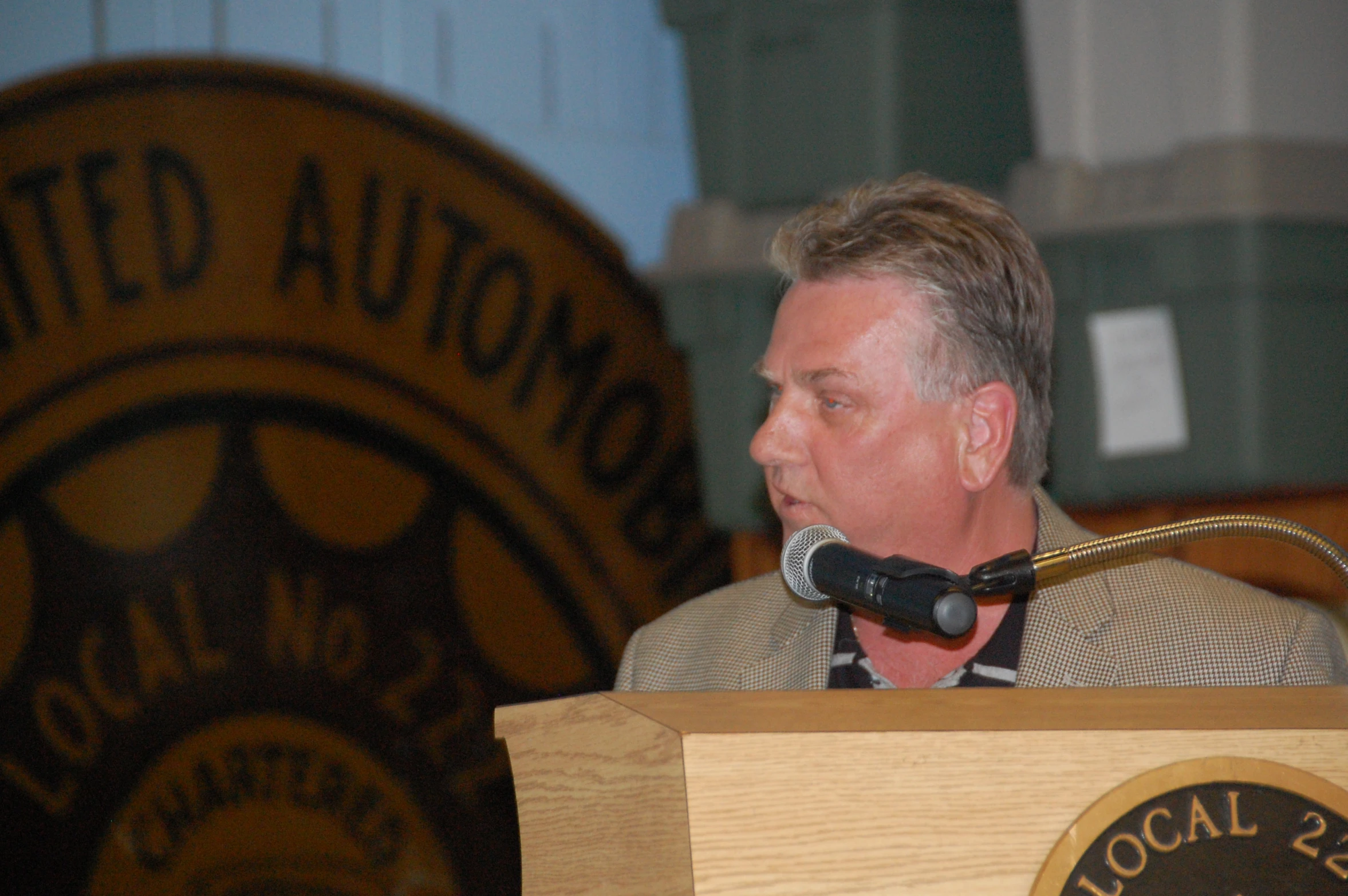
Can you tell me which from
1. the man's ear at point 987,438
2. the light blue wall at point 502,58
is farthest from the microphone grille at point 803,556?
the light blue wall at point 502,58

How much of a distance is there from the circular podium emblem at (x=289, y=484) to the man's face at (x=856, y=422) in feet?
3.66

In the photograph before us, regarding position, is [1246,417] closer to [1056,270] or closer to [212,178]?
[1056,270]

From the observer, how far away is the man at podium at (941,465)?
4.08 feet

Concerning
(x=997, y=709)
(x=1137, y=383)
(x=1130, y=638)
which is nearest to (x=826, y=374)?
(x=1130, y=638)

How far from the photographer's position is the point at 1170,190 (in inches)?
73.0

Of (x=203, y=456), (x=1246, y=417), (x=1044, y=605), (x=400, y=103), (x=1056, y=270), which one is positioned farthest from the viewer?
(x=400, y=103)

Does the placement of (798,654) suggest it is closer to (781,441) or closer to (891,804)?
(781,441)

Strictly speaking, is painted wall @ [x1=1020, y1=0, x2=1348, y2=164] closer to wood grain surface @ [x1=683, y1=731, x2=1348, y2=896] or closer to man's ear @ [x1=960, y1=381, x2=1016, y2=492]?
man's ear @ [x1=960, y1=381, x2=1016, y2=492]

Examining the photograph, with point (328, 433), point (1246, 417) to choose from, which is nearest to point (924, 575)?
point (1246, 417)

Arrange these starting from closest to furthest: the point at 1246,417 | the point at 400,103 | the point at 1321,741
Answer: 1. the point at 1321,741
2. the point at 1246,417
3. the point at 400,103

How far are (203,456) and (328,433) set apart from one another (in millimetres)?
197

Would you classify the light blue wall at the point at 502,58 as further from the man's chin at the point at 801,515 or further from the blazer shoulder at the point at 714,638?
the man's chin at the point at 801,515

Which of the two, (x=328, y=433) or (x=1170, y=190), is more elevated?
(x=1170, y=190)

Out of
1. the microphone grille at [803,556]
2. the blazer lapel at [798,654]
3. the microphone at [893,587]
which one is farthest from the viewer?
the blazer lapel at [798,654]
